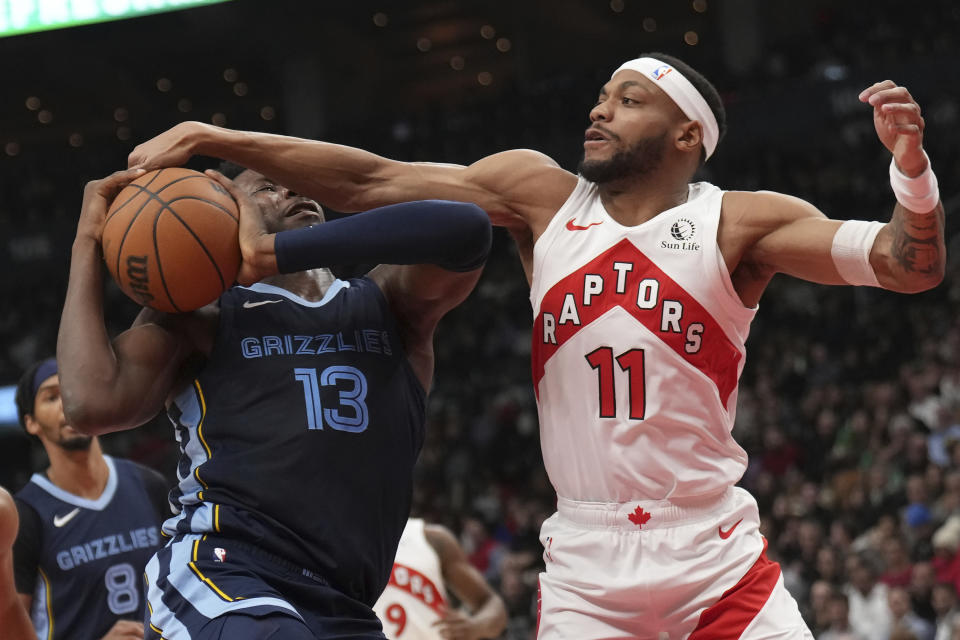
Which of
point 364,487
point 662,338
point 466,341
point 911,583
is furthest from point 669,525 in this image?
point 466,341

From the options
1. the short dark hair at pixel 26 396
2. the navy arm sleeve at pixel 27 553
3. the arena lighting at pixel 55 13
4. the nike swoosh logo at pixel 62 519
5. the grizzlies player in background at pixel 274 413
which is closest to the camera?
the grizzlies player in background at pixel 274 413

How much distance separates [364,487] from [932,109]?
14.5m

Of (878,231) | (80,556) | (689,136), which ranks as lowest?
(80,556)

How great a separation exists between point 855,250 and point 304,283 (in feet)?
5.15

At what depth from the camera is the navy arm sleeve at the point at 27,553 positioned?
4648 millimetres

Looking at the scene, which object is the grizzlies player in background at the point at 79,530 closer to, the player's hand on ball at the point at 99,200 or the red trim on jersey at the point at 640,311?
the player's hand on ball at the point at 99,200

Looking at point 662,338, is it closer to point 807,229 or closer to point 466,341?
point 807,229

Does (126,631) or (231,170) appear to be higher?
(231,170)

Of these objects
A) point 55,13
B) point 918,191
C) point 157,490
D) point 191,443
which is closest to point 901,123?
point 918,191

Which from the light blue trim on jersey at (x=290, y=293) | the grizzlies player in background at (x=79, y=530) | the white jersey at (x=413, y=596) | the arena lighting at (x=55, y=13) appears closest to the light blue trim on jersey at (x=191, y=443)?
the light blue trim on jersey at (x=290, y=293)

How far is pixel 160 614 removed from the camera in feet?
9.93

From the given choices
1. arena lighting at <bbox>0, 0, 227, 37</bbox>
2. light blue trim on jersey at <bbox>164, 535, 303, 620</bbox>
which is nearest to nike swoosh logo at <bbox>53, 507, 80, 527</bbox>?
light blue trim on jersey at <bbox>164, 535, 303, 620</bbox>

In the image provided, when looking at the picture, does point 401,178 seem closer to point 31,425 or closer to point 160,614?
point 160,614

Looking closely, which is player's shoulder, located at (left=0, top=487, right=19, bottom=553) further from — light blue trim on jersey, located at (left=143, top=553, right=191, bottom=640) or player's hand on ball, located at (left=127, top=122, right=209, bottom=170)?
player's hand on ball, located at (left=127, top=122, right=209, bottom=170)
